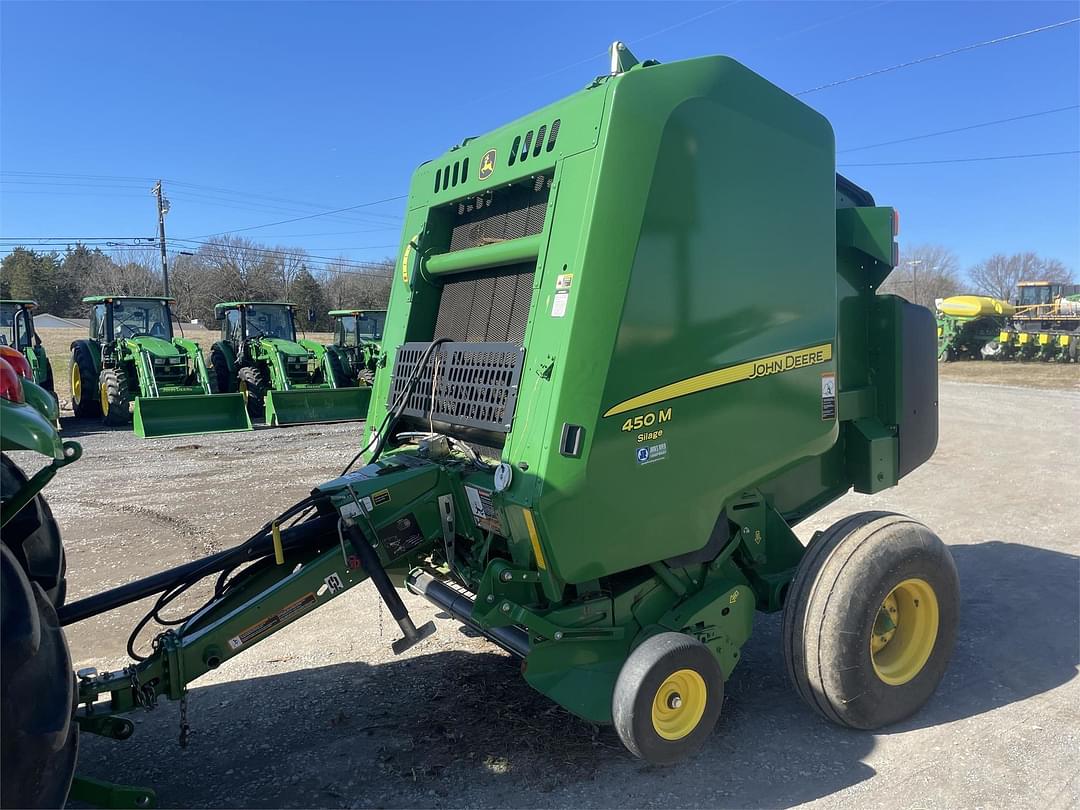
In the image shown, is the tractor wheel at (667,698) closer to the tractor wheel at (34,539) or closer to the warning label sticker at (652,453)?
the warning label sticker at (652,453)

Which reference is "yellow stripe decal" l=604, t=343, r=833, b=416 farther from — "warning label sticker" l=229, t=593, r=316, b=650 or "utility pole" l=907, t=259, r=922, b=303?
"utility pole" l=907, t=259, r=922, b=303

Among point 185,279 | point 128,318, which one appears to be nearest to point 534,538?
point 128,318

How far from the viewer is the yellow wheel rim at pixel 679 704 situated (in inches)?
118

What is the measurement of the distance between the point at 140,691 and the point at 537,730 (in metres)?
1.67

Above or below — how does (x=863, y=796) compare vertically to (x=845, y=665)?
below

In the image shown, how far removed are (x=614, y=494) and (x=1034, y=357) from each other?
102 feet

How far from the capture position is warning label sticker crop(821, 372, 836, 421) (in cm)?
366

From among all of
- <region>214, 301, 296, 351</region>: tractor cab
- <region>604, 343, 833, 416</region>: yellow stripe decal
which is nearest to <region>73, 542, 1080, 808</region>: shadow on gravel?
<region>604, 343, 833, 416</region>: yellow stripe decal

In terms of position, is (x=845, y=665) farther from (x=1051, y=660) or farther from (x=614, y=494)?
(x=1051, y=660)

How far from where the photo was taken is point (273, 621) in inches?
117

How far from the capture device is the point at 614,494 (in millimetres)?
2959

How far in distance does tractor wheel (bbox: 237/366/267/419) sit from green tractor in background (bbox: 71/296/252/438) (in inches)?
39.2

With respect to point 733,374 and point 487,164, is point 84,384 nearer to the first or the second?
point 487,164

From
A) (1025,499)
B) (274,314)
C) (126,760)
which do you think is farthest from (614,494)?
(274,314)
